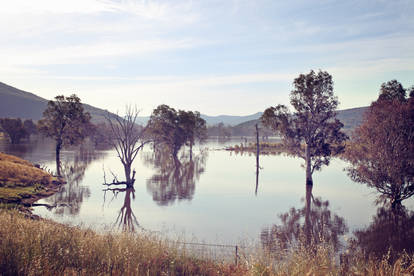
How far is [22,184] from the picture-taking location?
1384 inches

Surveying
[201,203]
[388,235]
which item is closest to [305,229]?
[388,235]

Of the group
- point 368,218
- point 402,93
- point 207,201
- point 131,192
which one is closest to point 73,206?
point 131,192

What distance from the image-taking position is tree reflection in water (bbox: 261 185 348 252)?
64.5 ft

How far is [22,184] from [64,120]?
109ft

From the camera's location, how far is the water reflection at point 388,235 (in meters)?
19.2

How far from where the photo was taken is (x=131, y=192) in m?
37.5

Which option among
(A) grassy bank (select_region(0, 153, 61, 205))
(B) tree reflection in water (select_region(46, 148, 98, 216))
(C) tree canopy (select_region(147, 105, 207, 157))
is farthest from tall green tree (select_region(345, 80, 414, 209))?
(C) tree canopy (select_region(147, 105, 207, 157))

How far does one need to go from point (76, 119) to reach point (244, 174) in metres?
35.6

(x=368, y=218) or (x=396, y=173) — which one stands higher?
(x=396, y=173)

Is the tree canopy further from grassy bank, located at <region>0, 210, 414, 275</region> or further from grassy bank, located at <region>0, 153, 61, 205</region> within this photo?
grassy bank, located at <region>0, 210, 414, 275</region>

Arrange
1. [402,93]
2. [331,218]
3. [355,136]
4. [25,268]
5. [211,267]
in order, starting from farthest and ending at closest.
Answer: [402,93] → [355,136] → [331,218] → [211,267] → [25,268]

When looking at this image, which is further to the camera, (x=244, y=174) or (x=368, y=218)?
(x=244, y=174)

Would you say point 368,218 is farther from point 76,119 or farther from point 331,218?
point 76,119

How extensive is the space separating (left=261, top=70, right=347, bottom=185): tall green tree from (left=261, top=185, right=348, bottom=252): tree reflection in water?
41.4ft
